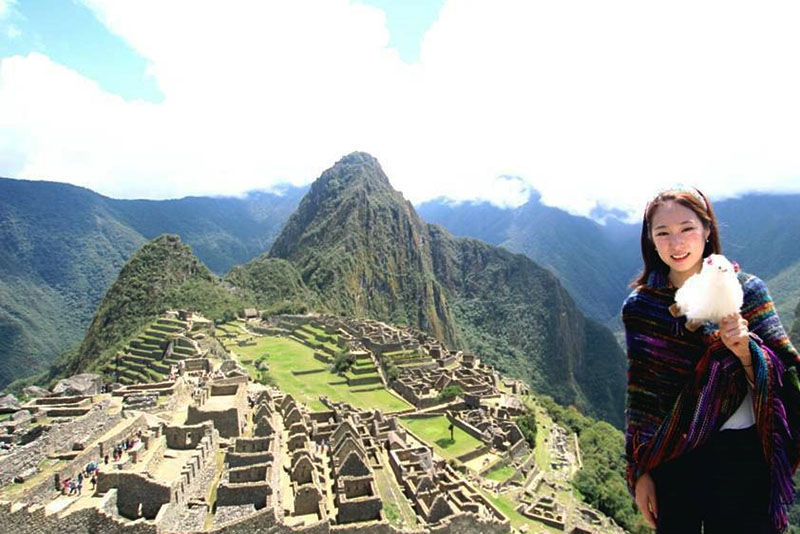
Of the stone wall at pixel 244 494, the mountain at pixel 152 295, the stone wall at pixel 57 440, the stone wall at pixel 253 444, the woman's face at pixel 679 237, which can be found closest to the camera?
the woman's face at pixel 679 237

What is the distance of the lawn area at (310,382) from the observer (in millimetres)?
35500

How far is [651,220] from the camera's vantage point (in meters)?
3.41

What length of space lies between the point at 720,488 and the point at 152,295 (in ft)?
261

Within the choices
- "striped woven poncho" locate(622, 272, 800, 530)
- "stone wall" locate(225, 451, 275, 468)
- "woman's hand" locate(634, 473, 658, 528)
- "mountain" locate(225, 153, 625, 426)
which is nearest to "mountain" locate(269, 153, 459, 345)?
"mountain" locate(225, 153, 625, 426)

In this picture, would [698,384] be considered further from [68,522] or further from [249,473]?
[249,473]

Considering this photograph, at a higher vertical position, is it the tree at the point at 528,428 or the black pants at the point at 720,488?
the black pants at the point at 720,488

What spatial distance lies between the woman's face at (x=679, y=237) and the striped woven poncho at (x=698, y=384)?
0.18 metres

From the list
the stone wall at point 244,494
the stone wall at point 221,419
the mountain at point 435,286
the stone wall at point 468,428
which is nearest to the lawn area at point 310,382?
the stone wall at point 468,428

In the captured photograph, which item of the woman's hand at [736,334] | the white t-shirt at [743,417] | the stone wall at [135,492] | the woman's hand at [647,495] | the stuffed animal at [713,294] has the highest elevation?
the stuffed animal at [713,294]

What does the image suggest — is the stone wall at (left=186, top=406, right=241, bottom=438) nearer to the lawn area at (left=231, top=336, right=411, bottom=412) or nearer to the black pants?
the lawn area at (left=231, top=336, right=411, bottom=412)

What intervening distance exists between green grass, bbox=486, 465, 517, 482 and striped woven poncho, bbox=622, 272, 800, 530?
86.1ft

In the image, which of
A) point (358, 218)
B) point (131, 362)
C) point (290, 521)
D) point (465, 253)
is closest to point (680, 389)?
point (290, 521)

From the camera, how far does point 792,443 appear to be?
9.14 feet

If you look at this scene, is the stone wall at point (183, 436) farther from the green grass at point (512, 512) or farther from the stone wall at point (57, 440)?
the green grass at point (512, 512)
